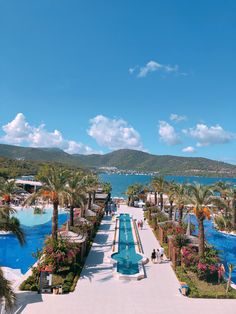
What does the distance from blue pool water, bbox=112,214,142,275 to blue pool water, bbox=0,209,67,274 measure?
664 centimetres

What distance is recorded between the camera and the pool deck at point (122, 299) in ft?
44.2

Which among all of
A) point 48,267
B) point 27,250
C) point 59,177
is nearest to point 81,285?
point 48,267

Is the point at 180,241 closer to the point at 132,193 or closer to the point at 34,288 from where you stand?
the point at 34,288

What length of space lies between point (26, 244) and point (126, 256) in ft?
24.5

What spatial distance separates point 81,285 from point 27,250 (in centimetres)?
1153

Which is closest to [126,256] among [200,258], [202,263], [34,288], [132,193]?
[200,258]

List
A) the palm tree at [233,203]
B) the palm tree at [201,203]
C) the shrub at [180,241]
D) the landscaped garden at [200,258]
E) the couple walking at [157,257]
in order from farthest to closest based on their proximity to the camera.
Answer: the palm tree at [233,203]
the shrub at [180,241]
the couple walking at [157,257]
the palm tree at [201,203]
the landscaped garden at [200,258]

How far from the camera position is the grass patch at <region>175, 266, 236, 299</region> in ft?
49.9

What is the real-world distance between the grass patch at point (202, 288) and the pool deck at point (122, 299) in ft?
1.30

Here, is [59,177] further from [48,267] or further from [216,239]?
[216,239]

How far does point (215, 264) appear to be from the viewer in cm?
1825

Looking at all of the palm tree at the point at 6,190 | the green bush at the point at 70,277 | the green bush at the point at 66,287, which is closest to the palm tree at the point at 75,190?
the green bush at the point at 70,277

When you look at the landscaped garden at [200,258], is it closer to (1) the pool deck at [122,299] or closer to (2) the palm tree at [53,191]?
(1) the pool deck at [122,299]

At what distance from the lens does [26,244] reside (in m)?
→ 20.3
